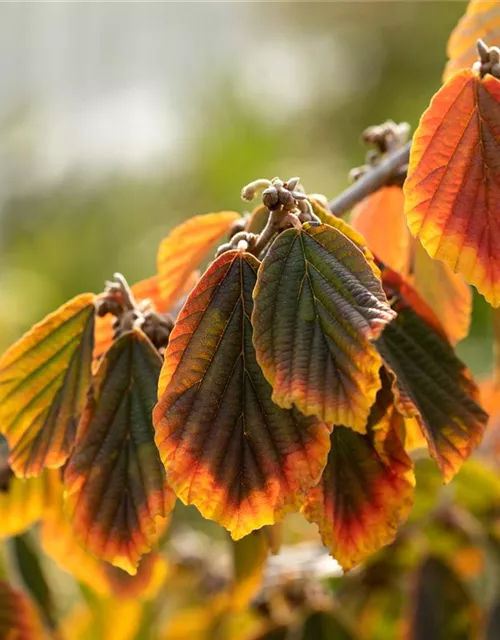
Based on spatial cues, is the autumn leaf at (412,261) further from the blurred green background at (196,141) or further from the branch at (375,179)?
the blurred green background at (196,141)


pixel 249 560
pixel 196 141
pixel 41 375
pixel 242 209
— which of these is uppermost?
→ pixel 196 141

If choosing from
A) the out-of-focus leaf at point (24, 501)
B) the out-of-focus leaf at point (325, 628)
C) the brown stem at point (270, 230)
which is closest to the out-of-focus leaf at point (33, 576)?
the out-of-focus leaf at point (24, 501)

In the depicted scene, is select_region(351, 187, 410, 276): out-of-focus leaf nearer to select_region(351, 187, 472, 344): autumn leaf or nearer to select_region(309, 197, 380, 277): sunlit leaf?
select_region(351, 187, 472, 344): autumn leaf

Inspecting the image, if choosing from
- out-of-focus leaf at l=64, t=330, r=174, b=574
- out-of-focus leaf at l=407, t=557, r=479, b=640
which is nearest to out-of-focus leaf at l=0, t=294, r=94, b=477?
out-of-focus leaf at l=64, t=330, r=174, b=574

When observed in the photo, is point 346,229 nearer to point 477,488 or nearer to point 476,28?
point 476,28

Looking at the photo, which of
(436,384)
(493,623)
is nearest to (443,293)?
(436,384)

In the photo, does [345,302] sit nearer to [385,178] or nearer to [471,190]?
[471,190]
